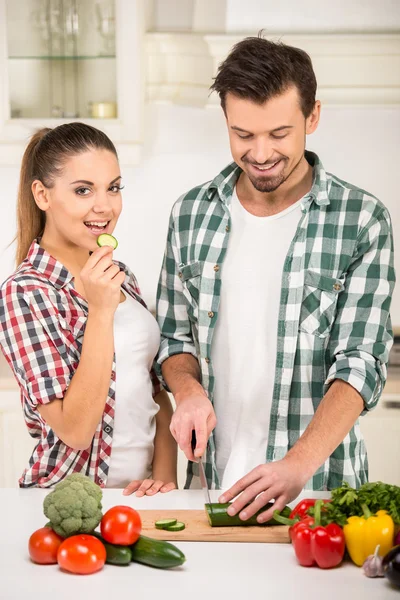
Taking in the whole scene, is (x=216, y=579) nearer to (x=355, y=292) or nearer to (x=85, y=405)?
(x=85, y=405)

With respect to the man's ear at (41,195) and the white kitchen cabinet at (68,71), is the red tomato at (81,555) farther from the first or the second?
the white kitchen cabinet at (68,71)

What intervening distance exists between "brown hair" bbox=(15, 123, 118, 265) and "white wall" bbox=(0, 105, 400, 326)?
4.69 feet

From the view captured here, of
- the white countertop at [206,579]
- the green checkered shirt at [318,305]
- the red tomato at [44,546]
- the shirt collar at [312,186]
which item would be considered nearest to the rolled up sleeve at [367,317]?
the green checkered shirt at [318,305]

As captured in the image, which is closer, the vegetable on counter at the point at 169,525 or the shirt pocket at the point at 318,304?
the vegetable on counter at the point at 169,525

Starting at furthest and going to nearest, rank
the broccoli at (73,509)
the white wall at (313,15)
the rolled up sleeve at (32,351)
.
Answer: the white wall at (313,15)
the rolled up sleeve at (32,351)
the broccoli at (73,509)

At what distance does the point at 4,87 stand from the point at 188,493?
188 centimetres

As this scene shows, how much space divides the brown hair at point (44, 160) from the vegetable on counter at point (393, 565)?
1.07 metres

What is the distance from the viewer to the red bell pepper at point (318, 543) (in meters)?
1.31

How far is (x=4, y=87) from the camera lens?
2.98 metres

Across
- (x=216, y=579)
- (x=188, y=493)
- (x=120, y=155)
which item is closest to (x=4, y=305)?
(x=188, y=493)

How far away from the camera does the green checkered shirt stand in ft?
5.90

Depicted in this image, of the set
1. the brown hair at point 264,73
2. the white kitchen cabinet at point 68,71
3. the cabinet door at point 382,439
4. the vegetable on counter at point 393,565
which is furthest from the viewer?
the cabinet door at point 382,439

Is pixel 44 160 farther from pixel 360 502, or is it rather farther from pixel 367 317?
pixel 360 502

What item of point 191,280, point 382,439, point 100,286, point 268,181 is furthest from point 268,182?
point 382,439
